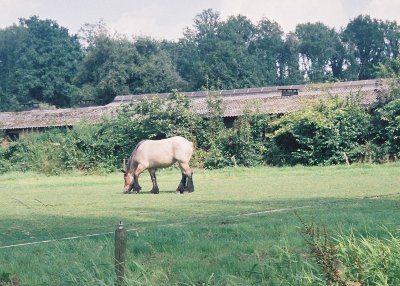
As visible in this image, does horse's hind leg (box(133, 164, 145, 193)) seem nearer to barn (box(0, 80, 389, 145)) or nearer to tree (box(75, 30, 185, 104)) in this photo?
barn (box(0, 80, 389, 145))

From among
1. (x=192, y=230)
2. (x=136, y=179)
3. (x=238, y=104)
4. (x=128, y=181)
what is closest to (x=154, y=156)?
(x=136, y=179)

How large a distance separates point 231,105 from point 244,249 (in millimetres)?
38073

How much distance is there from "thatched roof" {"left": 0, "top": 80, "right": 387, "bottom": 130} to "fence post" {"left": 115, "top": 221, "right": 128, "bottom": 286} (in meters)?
35.6

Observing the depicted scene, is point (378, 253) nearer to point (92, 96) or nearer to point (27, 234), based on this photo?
point (27, 234)

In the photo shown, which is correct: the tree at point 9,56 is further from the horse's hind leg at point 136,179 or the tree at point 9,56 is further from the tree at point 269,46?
the horse's hind leg at point 136,179

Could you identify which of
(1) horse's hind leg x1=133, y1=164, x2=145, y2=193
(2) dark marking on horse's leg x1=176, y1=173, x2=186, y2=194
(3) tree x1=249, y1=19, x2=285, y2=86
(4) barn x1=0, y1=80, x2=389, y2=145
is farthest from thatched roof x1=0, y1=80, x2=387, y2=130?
(3) tree x1=249, y1=19, x2=285, y2=86

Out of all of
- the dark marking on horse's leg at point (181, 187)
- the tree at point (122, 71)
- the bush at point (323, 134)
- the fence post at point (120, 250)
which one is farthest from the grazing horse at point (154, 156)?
the tree at point (122, 71)

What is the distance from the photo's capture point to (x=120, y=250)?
7977mm

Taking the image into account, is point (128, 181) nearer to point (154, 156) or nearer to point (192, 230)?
point (154, 156)

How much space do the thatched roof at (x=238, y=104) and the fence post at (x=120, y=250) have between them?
3563 cm

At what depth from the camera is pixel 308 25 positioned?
119000 mm

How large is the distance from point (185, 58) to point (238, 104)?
6507 cm

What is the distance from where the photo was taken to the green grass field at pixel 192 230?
9555 millimetres

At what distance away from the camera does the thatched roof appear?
45.1m
